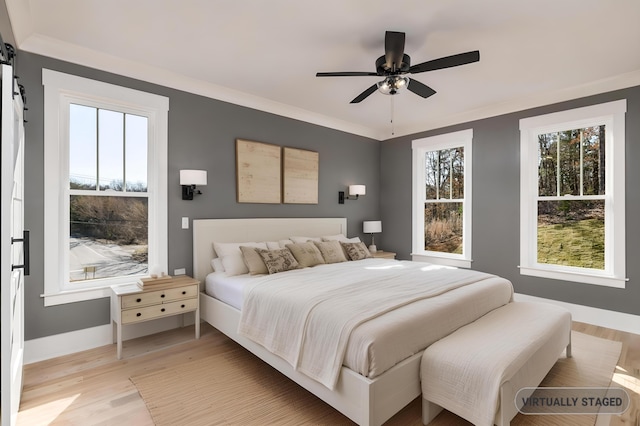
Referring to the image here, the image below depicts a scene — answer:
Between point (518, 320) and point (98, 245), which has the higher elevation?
point (98, 245)

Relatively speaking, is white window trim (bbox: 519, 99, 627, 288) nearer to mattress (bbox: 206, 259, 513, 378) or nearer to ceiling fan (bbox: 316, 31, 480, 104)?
mattress (bbox: 206, 259, 513, 378)

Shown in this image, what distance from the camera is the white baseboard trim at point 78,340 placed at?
272 centimetres

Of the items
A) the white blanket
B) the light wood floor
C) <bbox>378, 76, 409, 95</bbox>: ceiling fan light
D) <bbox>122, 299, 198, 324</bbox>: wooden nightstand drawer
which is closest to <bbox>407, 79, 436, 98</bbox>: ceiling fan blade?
<bbox>378, 76, 409, 95</bbox>: ceiling fan light

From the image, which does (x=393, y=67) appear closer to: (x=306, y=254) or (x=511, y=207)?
(x=306, y=254)

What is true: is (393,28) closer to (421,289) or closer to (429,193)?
(421,289)

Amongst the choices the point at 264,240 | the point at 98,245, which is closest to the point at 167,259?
the point at 98,245

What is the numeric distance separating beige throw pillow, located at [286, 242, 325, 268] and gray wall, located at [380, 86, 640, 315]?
2296 millimetres

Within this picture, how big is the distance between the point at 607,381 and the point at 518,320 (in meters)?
0.83

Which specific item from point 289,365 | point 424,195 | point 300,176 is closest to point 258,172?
point 300,176

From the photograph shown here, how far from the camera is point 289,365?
7.30ft

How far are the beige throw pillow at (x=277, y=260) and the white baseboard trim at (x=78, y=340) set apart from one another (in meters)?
1.30

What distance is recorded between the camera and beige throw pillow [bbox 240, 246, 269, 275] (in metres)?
3.24

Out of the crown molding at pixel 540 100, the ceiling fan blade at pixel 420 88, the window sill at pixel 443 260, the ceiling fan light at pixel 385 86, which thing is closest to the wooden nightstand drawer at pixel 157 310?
the ceiling fan light at pixel 385 86

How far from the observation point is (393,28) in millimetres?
2539
